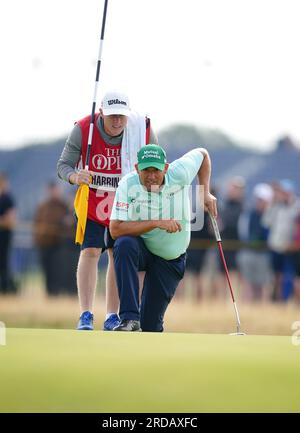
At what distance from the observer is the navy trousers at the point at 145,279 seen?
352 inches

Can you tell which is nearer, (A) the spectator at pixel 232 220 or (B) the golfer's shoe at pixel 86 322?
(B) the golfer's shoe at pixel 86 322

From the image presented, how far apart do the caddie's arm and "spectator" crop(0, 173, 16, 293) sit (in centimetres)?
1100

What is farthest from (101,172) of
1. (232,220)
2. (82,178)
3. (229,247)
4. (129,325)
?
(229,247)

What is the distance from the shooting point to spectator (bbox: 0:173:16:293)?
67.9ft

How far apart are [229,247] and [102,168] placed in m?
10.6

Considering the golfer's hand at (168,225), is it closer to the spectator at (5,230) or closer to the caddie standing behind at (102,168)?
the caddie standing behind at (102,168)

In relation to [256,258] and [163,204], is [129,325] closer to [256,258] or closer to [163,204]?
[163,204]

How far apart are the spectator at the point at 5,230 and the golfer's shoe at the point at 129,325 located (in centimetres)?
1174

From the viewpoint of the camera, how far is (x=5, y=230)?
2086cm

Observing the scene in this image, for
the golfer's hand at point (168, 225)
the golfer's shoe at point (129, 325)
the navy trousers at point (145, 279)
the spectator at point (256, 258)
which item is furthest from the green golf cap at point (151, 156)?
the spectator at point (256, 258)

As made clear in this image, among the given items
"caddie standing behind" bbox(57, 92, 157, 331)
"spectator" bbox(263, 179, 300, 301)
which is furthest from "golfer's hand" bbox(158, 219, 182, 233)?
"spectator" bbox(263, 179, 300, 301)

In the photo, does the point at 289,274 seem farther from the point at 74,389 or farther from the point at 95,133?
the point at 74,389

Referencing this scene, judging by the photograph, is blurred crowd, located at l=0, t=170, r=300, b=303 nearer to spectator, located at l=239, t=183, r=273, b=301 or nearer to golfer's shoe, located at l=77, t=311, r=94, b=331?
spectator, located at l=239, t=183, r=273, b=301
